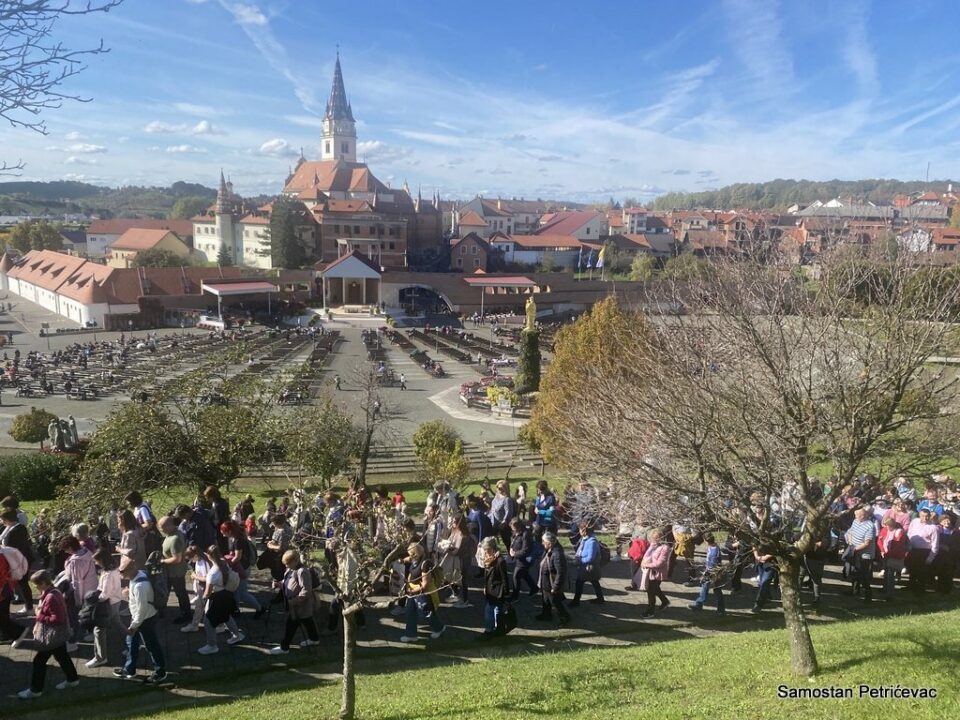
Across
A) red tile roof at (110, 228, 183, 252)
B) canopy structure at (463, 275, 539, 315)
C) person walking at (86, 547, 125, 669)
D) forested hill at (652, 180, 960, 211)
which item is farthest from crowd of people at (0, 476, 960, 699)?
forested hill at (652, 180, 960, 211)

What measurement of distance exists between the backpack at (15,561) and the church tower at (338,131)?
9989 cm

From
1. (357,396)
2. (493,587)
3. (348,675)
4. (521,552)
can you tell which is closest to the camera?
(348,675)

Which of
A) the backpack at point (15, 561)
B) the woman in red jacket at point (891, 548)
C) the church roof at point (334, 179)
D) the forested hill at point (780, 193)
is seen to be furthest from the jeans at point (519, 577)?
the forested hill at point (780, 193)

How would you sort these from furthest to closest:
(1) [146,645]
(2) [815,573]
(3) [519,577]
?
(2) [815,573], (3) [519,577], (1) [146,645]

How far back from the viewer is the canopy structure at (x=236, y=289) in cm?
4553

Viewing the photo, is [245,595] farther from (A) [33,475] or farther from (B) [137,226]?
(B) [137,226]

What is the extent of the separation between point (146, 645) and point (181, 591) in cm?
111

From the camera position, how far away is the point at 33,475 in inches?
553

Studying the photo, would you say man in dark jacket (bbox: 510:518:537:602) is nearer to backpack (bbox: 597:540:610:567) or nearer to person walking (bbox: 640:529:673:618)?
backpack (bbox: 597:540:610:567)

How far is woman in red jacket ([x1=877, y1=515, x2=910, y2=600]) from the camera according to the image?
27.9 ft

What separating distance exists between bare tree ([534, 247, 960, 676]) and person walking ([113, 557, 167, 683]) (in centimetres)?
481

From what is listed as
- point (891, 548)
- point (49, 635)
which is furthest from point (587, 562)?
point (49, 635)

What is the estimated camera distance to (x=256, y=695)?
608cm

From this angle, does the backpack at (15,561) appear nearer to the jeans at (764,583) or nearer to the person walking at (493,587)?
the person walking at (493,587)
